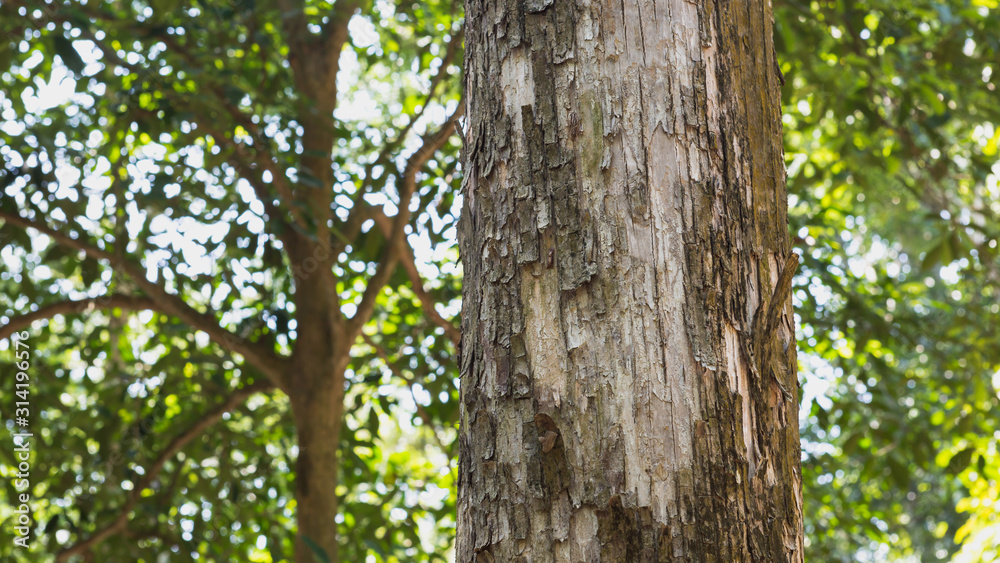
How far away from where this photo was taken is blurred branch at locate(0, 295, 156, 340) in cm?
283

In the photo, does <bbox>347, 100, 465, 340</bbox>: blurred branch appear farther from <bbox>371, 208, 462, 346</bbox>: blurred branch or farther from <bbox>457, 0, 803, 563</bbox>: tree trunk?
<bbox>457, 0, 803, 563</bbox>: tree trunk

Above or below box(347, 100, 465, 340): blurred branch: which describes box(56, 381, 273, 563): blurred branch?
below

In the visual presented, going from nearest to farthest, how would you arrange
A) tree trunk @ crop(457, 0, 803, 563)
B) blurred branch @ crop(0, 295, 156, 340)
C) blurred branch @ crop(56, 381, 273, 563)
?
tree trunk @ crop(457, 0, 803, 563), blurred branch @ crop(0, 295, 156, 340), blurred branch @ crop(56, 381, 273, 563)

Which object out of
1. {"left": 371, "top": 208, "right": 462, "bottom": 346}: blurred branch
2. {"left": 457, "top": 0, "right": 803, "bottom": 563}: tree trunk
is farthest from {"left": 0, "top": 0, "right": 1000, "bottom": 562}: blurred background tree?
{"left": 457, "top": 0, "right": 803, "bottom": 563}: tree trunk

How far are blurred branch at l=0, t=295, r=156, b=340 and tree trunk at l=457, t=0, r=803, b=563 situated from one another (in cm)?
234

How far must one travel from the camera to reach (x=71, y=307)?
2920 millimetres

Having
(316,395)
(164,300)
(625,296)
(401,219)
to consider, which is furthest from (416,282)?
(625,296)

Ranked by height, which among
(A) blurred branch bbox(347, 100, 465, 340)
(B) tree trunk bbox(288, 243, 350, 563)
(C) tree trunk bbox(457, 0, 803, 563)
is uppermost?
(A) blurred branch bbox(347, 100, 465, 340)

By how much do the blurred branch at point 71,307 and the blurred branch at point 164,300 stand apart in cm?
10

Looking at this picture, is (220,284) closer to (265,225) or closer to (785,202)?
(265,225)

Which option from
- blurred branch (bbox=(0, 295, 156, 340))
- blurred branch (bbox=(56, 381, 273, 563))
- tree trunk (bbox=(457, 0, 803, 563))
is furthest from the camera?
blurred branch (bbox=(56, 381, 273, 563))

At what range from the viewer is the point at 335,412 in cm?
302

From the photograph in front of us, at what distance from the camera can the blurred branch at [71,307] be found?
9.27 ft

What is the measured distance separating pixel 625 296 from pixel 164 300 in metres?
2.48
